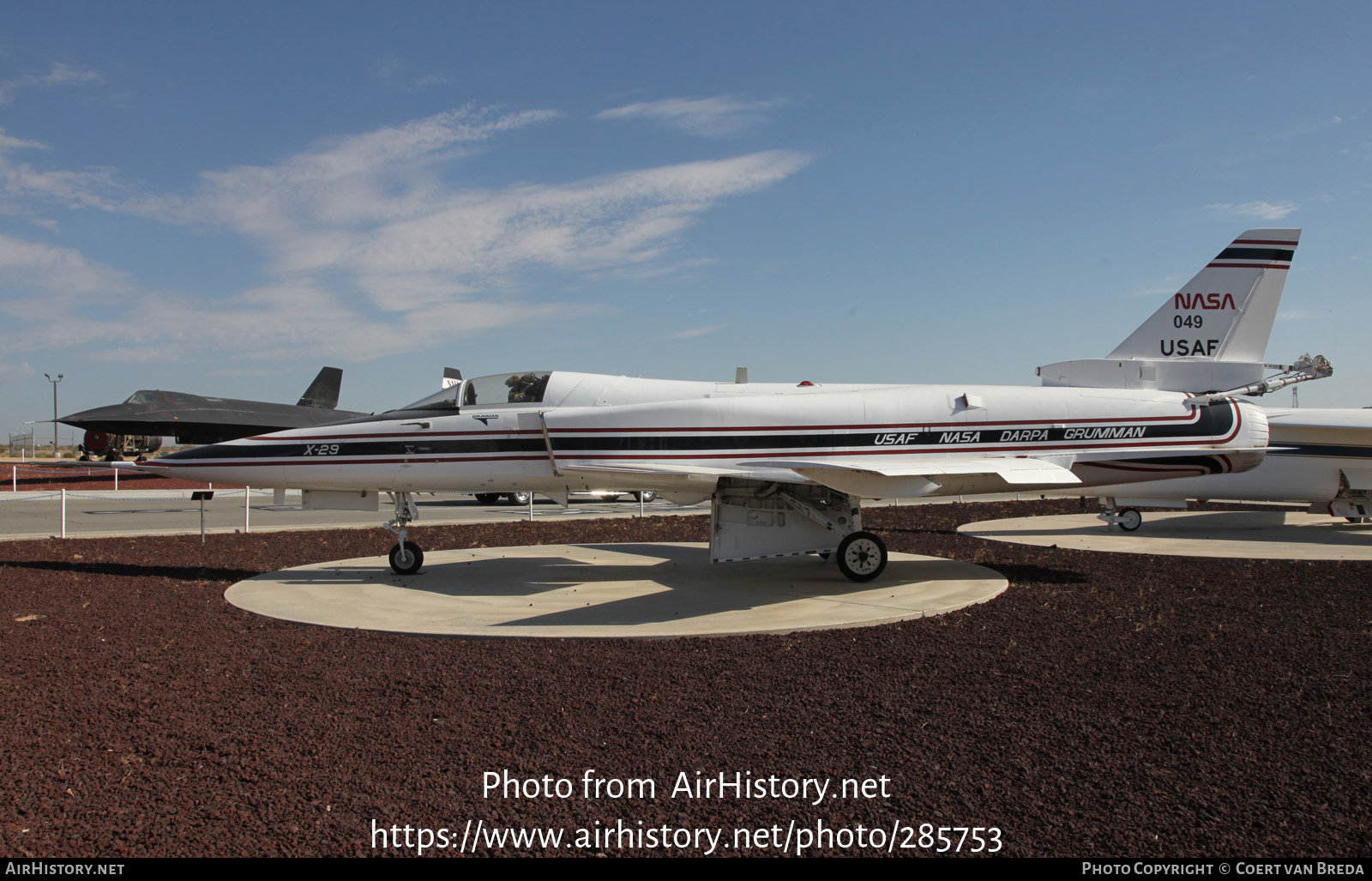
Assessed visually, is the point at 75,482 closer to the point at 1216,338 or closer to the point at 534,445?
the point at 534,445

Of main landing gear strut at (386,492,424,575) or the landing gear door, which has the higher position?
the landing gear door

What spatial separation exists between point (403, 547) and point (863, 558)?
5961 mm

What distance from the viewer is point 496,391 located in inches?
387

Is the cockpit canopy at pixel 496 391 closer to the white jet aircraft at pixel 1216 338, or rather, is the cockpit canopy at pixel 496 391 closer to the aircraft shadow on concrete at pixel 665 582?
the aircraft shadow on concrete at pixel 665 582

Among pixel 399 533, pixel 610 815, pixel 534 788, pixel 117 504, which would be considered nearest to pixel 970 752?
pixel 610 815

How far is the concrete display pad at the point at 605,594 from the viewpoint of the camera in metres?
6.97

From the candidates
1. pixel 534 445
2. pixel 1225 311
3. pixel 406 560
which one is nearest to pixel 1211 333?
pixel 1225 311

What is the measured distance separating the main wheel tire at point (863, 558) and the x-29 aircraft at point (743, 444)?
0.05 ft

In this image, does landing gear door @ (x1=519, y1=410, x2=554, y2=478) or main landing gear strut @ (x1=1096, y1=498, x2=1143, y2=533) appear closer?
landing gear door @ (x1=519, y1=410, x2=554, y2=478)

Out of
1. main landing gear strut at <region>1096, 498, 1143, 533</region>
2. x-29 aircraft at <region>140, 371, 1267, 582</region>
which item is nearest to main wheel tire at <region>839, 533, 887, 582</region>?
x-29 aircraft at <region>140, 371, 1267, 582</region>

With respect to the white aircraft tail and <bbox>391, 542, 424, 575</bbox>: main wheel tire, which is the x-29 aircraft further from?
the white aircraft tail

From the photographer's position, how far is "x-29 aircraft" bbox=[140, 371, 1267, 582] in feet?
30.2

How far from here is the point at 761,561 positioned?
1122 centimetres

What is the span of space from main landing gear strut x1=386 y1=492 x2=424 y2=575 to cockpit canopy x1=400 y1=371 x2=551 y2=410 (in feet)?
4.14
